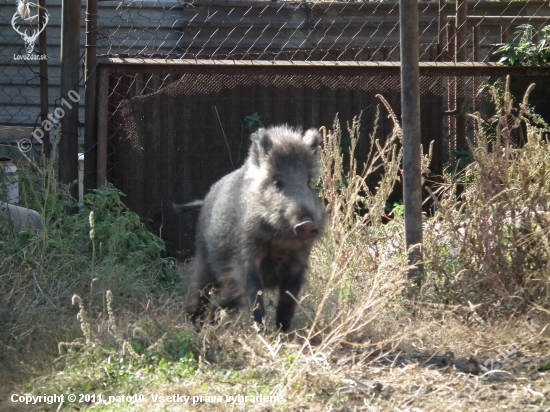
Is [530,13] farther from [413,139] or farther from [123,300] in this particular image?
[123,300]

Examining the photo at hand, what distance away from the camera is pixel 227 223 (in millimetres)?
5324

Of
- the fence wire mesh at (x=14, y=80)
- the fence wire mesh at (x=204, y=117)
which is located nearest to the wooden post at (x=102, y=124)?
the fence wire mesh at (x=204, y=117)

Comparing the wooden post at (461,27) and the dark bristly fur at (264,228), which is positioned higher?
the wooden post at (461,27)

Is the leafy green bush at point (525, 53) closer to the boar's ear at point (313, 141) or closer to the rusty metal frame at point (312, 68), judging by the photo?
the rusty metal frame at point (312, 68)

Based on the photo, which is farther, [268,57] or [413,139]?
[268,57]

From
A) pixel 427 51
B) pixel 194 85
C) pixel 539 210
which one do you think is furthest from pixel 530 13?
pixel 539 210

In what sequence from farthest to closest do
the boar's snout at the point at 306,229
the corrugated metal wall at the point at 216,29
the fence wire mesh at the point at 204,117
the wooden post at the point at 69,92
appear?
the corrugated metal wall at the point at 216,29 < the fence wire mesh at the point at 204,117 < the wooden post at the point at 69,92 < the boar's snout at the point at 306,229

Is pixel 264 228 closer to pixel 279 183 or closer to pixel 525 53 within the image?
pixel 279 183

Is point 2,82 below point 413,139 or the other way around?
the other way around

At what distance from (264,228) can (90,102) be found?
8.91 ft

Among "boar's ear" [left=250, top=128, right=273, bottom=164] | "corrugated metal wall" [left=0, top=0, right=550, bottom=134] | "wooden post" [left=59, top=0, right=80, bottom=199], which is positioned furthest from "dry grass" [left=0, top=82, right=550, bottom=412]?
"corrugated metal wall" [left=0, top=0, right=550, bottom=134]

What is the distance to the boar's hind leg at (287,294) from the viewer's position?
4.95 m

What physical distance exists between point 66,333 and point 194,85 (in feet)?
10.4

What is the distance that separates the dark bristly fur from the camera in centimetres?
488
